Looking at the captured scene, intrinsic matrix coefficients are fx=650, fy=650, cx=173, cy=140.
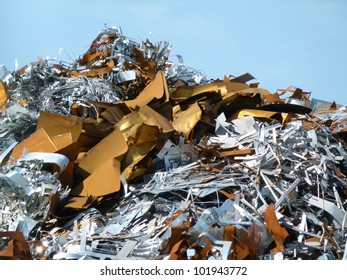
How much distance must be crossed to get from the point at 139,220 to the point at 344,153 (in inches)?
63.0

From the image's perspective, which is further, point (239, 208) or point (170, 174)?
point (170, 174)

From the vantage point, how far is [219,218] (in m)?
3.76

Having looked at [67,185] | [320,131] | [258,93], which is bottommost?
[67,185]

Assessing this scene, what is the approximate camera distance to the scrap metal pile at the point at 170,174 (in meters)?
3.61

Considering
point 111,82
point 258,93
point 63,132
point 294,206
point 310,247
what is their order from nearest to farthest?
1. point 310,247
2. point 294,206
3. point 63,132
4. point 258,93
5. point 111,82

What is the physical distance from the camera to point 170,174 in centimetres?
436

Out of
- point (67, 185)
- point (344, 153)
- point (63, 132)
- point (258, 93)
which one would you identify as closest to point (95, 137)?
point (63, 132)

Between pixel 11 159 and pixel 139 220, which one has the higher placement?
pixel 11 159

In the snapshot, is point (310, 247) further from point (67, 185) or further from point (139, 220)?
point (67, 185)

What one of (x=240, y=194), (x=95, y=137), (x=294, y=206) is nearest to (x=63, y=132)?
(x=95, y=137)

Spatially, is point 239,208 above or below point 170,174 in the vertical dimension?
below

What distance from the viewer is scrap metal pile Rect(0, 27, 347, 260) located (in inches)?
142

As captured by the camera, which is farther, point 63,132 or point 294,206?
point 63,132
